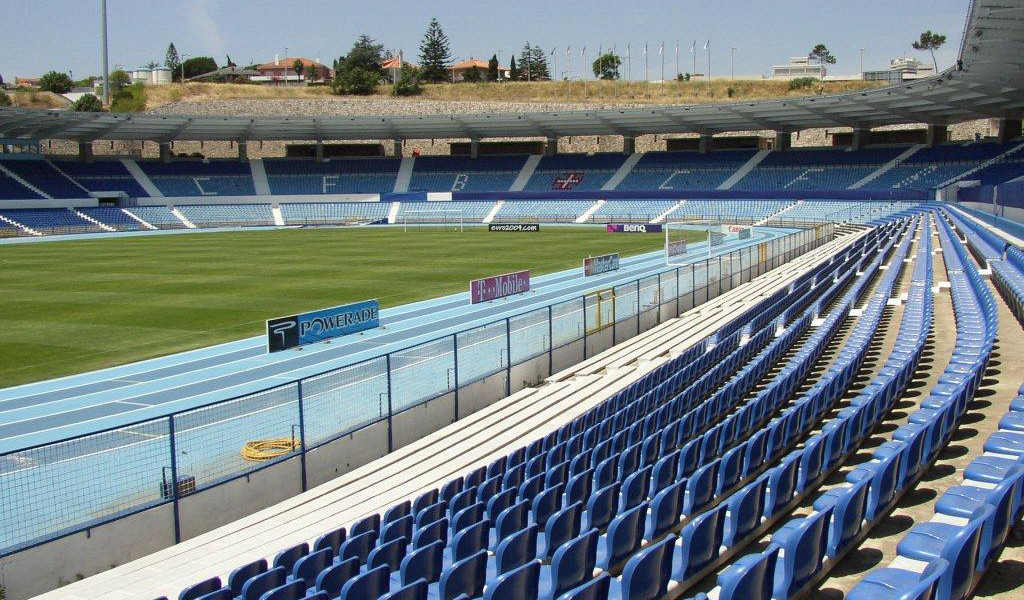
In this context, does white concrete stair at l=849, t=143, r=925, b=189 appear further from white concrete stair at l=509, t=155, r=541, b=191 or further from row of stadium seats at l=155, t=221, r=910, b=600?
row of stadium seats at l=155, t=221, r=910, b=600

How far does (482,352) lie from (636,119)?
2428 inches

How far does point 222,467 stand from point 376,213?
66.6 metres

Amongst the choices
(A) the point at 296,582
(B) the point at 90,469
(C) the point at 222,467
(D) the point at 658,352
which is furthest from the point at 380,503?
(D) the point at 658,352

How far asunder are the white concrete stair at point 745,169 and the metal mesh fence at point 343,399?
64.0 m

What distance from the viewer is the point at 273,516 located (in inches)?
372

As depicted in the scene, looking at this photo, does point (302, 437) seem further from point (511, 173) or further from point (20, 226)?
point (511, 173)

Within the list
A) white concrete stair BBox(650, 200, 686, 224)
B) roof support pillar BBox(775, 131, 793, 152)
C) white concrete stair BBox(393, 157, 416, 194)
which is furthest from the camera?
white concrete stair BBox(393, 157, 416, 194)

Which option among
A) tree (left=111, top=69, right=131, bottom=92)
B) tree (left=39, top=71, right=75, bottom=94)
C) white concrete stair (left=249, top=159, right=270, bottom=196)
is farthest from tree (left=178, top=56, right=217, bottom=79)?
white concrete stair (left=249, top=159, right=270, bottom=196)

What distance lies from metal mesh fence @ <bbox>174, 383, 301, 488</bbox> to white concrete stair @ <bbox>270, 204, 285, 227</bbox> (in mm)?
63506

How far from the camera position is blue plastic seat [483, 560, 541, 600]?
4.57 meters

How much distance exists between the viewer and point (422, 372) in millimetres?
12422

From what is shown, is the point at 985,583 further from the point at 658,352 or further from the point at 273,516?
the point at 658,352

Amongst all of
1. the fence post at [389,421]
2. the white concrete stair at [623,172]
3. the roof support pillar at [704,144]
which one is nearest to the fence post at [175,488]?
the fence post at [389,421]

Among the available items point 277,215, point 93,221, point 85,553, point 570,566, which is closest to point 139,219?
point 93,221
